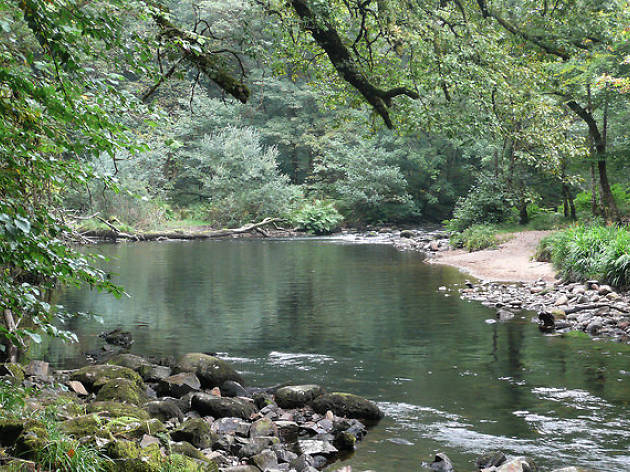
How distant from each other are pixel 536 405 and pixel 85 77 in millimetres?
5927

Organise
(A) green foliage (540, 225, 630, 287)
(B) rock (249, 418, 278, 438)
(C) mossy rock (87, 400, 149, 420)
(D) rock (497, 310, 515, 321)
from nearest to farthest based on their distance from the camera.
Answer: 1. (C) mossy rock (87, 400, 149, 420)
2. (B) rock (249, 418, 278, 438)
3. (D) rock (497, 310, 515, 321)
4. (A) green foliage (540, 225, 630, 287)

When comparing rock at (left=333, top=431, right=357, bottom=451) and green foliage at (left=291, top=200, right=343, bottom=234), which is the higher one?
green foliage at (left=291, top=200, right=343, bottom=234)

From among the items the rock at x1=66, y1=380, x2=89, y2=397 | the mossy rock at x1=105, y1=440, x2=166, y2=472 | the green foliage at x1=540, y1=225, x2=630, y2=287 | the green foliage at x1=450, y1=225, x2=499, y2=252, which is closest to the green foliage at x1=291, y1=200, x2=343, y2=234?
the green foliage at x1=450, y1=225, x2=499, y2=252

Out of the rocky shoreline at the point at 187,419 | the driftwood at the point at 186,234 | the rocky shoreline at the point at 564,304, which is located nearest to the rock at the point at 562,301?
the rocky shoreline at the point at 564,304

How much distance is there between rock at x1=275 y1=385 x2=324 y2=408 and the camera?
714cm

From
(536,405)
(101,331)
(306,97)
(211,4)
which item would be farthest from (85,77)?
(306,97)

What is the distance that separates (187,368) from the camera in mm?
8195

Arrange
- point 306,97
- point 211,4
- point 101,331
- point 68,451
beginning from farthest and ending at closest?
point 306,97 < point 211,4 < point 101,331 < point 68,451

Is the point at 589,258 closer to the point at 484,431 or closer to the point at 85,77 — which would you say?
the point at 484,431

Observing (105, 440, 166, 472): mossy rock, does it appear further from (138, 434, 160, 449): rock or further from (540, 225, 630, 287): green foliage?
(540, 225, 630, 287): green foliage

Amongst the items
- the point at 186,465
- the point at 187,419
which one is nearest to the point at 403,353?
the point at 187,419

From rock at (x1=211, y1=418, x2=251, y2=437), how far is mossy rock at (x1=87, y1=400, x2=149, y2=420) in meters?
0.80

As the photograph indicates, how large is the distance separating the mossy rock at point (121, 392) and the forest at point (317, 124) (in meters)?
1.04

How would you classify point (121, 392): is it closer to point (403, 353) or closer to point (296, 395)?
point (296, 395)
